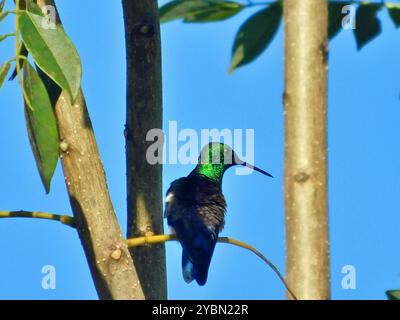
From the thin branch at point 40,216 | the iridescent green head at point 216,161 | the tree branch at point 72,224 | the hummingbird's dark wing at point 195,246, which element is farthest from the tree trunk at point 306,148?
the iridescent green head at point 216,161

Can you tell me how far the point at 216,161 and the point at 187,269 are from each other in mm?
1462

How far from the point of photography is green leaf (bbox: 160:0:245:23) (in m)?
2.43

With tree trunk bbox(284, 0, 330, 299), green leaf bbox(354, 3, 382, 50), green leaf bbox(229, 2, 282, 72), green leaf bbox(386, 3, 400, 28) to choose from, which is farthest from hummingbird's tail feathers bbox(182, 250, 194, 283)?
tree trunk bbox(284, 0, 330, 299)

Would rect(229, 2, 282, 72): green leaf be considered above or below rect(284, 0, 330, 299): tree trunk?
above

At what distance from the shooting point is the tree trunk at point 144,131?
2.04 meters

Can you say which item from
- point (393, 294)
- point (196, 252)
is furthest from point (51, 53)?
point (196, 252)

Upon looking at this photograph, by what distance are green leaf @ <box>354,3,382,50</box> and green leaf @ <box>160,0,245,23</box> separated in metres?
0.32

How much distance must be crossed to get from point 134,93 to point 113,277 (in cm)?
59

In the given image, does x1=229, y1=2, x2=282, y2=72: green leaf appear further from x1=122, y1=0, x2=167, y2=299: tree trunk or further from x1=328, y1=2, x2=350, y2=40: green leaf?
x1=122, y1=0, x2=167, y2=299: tree trunk

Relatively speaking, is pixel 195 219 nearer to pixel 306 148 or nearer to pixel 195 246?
pixel 195 246

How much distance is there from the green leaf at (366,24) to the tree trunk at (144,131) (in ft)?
1.91

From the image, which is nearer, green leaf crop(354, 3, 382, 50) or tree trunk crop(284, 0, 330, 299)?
tree trunk crop(284, 0, 330, 299)

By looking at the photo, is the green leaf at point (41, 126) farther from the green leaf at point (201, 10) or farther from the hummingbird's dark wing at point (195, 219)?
the hummingbird's dark wing at point (195, 219)
